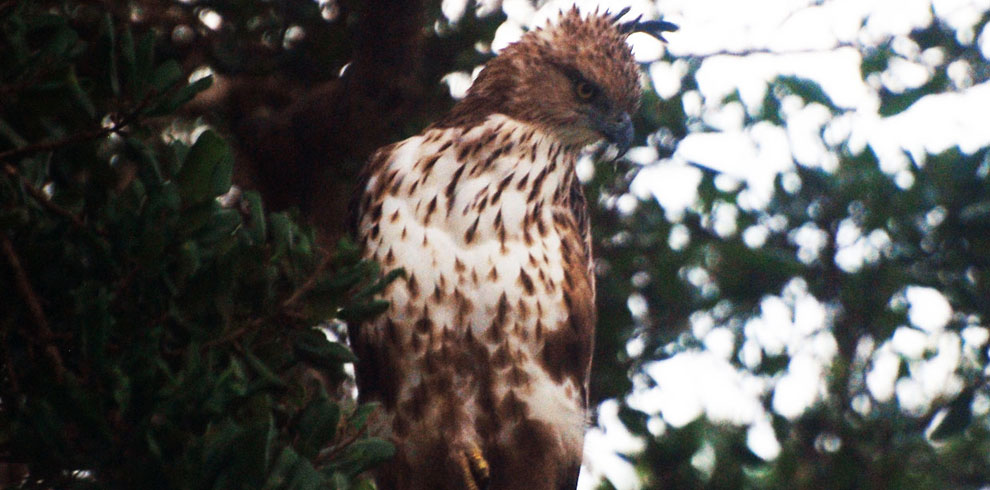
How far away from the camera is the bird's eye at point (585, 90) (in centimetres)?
304

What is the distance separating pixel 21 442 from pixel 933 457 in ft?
10.5

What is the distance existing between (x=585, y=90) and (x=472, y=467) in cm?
103

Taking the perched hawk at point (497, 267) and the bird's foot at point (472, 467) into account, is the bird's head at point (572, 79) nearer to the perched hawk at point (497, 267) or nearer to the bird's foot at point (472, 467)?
the perched hawk at point (497, 267)

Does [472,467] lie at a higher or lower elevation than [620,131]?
lower

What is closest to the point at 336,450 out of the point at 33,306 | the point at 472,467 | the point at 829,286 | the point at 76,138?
the point at 33,306

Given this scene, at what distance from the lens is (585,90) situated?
10.0ft

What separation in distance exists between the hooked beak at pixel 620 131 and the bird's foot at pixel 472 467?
2.90 feet

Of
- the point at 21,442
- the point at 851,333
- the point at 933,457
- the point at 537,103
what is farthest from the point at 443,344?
the point at 933,457

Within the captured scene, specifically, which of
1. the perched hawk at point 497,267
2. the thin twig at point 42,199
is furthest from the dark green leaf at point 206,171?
the perched hawk at point 497,267

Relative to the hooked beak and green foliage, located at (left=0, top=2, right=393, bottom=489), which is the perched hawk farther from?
green foliage, located at (left=0, top=2, right=393, bottom=489)

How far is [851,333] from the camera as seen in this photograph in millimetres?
3861

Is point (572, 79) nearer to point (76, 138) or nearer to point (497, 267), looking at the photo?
point (497, 267)

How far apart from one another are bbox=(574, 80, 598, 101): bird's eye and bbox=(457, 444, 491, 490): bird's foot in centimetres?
97

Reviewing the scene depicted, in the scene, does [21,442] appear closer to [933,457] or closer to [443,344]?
[443,344]
